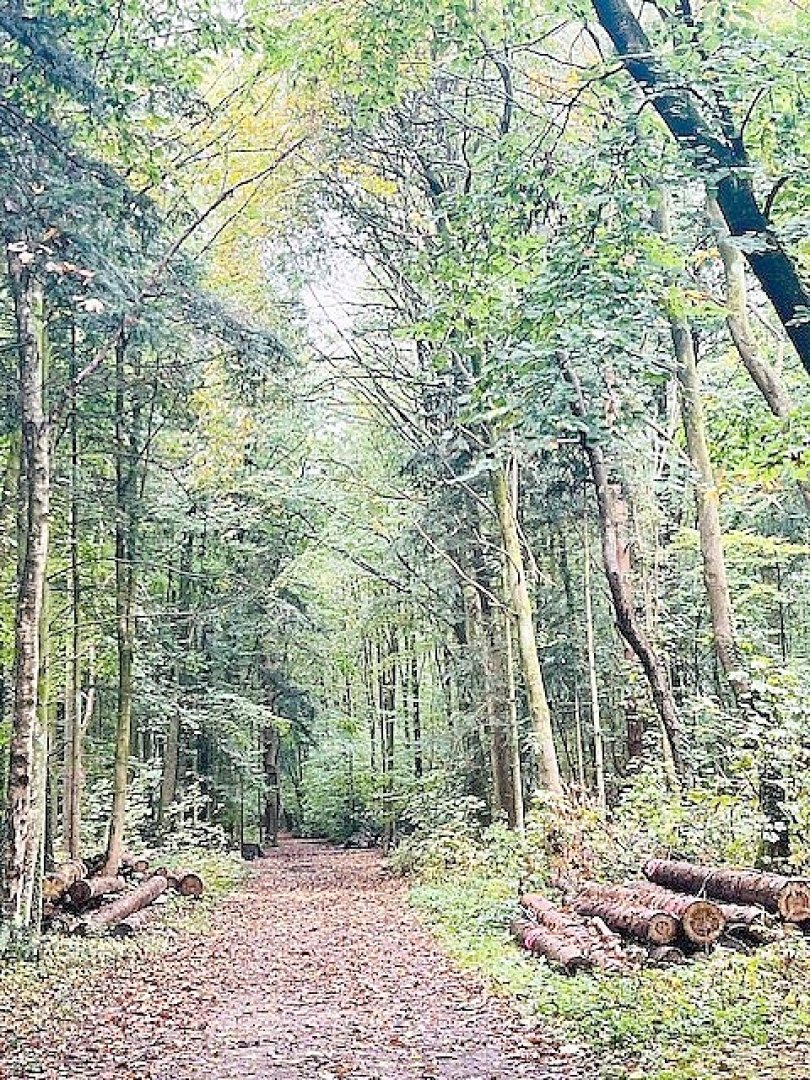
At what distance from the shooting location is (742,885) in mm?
10234

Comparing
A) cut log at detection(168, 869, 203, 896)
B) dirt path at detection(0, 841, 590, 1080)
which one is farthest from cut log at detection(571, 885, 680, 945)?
cut log at detection(168, 869, 203, 896)

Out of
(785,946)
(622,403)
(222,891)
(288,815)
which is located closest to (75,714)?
(222,891)

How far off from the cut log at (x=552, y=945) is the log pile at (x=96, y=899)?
5.43 metres

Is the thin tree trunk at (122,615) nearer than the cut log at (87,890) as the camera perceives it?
No

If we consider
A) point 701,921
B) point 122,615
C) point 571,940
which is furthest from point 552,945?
point 122,615

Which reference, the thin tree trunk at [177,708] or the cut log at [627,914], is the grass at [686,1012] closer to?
the cut log at [627,914]

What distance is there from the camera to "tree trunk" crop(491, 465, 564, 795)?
16.9 m

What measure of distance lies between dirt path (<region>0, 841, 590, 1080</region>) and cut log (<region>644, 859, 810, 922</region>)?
242cm

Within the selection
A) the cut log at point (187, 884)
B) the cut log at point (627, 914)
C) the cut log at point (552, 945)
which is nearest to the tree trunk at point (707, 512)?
the cut log at point (627, 914)

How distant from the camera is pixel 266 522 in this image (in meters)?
29.1

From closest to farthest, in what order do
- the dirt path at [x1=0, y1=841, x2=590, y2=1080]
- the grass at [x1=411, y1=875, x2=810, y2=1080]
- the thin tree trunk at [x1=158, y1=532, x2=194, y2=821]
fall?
the grass at [x1=411, y1=875, x2=810, y2=1080]
the dirt path at [x1=0, y1=841, x2=590, y2=1080]
the thin tree trunk at [x1=158, y1=532, x2=194, y2=821]

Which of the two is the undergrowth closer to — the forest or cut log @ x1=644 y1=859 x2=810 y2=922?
the forest

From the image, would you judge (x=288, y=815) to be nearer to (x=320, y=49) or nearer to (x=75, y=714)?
(x=75, y=714)

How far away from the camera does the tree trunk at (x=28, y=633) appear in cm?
1181
